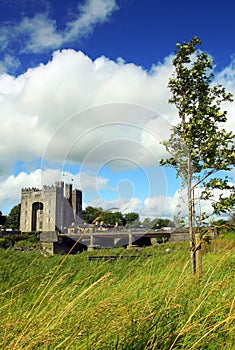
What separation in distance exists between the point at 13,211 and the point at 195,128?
3144 inches

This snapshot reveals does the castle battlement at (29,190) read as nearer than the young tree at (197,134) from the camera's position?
No

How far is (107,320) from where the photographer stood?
2576 mm

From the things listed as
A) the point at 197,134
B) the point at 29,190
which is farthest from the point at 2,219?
the point at 197,134

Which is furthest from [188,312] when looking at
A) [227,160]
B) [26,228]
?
[26,228]

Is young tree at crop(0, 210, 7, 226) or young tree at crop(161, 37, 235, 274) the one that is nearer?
young tree at crop(161, 37, 235, 274)

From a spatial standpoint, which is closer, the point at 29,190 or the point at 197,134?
the point at 197,134

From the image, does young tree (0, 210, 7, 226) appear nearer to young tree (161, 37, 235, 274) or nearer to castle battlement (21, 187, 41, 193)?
castle battlement (21, 187, 41, 193)

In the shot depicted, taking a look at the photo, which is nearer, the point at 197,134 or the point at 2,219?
the point at 197,134

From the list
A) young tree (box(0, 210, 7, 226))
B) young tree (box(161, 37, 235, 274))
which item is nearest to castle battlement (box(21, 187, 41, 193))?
young tree (box(0, 210, 7, 226))

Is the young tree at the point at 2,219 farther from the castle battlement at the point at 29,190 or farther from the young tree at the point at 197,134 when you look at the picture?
the young tree at the point at 197,134

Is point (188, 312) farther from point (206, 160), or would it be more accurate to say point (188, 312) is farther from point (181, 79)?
point (181, 79)

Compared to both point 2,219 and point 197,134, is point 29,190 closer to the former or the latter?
point 2,219

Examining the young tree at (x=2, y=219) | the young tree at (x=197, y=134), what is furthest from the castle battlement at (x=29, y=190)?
the young tree at (x=197, y=134)

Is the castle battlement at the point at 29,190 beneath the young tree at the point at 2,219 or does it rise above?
above
